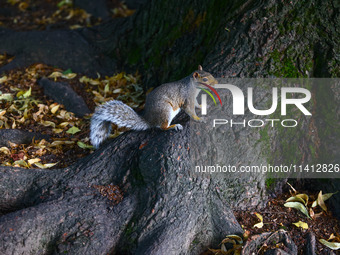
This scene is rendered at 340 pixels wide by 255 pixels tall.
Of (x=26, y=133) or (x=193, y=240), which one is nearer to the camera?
(x=193, y=240)

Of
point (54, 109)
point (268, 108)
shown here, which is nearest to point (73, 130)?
point (54, 109)

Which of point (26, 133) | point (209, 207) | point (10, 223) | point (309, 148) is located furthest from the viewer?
point (26, 133)

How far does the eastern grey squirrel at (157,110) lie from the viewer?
3.00m

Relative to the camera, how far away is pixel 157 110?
9.87ft

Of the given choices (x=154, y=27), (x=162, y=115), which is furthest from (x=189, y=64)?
(x=162, y=115)

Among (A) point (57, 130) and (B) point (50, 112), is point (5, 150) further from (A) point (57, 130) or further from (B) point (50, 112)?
(B) point (50, 112)

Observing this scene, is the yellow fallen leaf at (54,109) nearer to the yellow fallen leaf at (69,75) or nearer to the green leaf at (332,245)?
the yellow fallen leaf at (69,75)

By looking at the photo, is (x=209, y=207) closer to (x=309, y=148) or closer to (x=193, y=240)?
(x=193, y=240)

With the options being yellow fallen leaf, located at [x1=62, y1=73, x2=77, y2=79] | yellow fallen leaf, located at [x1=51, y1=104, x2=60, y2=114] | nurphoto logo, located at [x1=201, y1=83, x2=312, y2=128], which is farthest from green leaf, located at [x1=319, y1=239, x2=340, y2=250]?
yellow fallen leaf, located at [x1=62, y1=73, x2=77, y2=79]

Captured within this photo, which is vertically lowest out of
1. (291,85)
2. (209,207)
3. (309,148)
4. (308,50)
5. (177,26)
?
(209,207)

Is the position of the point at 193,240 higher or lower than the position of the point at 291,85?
lower

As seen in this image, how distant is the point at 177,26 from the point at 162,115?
5.56 feet

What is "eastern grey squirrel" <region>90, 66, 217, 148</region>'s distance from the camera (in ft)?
9.86

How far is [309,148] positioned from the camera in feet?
10.5
